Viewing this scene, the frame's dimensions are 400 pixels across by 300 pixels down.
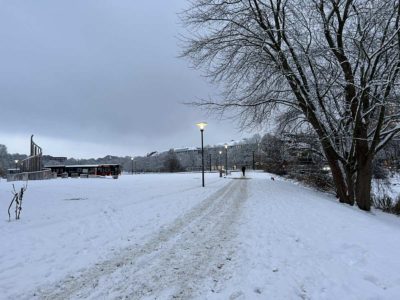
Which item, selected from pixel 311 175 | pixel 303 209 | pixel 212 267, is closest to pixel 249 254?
pixel 212 267

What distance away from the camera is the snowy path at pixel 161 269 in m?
4.76

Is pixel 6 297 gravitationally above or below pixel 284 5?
below

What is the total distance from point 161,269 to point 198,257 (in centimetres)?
87

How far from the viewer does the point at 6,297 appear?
4605mm

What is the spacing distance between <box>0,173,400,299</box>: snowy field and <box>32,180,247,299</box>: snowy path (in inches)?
0.6

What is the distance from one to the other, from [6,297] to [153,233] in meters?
4.04

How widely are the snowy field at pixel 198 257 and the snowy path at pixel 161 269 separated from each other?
16mm

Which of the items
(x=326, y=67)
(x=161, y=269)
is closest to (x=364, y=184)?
(x=326, y=67)

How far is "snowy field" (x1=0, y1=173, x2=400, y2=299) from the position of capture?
4.77m

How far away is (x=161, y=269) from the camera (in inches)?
222

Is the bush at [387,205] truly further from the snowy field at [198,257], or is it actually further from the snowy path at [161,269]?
the snowy path at [161,269]

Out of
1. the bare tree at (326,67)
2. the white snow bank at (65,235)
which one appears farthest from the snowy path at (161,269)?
the bare tree at (326,67)

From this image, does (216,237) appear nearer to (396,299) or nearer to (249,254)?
(249,254)

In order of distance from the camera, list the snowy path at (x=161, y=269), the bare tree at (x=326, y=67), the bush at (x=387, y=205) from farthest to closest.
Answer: the bush at (x=387, y=205), the bare tree at (x=326, y=67), the snowy path at (x=161, y=269)
